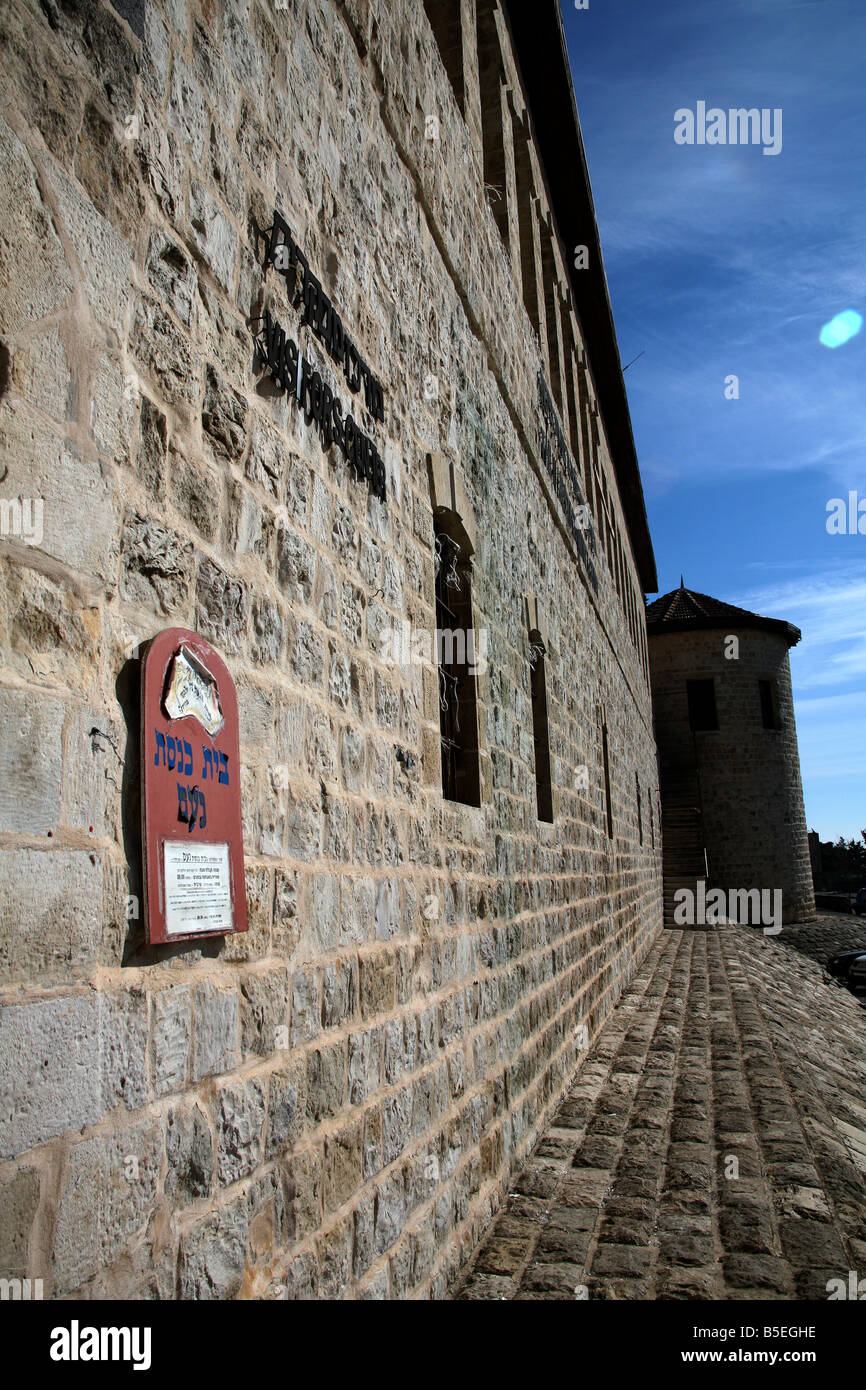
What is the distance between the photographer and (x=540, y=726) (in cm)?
636

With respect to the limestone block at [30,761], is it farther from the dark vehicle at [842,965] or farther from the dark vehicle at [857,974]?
the dark vehicle at [842,965]

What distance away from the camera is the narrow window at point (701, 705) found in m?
27.5

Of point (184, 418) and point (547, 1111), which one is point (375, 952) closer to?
point (184, 418)

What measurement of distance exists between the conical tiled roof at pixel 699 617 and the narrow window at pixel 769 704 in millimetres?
1757

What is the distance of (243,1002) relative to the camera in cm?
199

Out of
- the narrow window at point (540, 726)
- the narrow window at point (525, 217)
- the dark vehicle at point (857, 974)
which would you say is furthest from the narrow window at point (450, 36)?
the dark vehicle at point (857, 974)

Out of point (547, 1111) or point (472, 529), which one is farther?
point (547, 1111)

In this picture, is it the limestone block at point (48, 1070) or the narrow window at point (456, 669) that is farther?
the narrow window at point (456, 669)

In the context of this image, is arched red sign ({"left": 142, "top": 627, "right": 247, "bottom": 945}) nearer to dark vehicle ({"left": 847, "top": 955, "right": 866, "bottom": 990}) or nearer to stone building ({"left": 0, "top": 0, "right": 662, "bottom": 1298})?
stone building ({"left": 0, "top": 0, "right": 662, "bottom": 1298})

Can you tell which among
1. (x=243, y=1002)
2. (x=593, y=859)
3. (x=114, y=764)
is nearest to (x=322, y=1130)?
(x=243, y=1002)

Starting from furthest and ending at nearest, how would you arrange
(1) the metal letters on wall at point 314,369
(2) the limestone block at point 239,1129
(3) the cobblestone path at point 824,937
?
1. (3) the cobblestone path at point 824,937
2. (1) the metal letters on wall at point 314,369
3. (2) the limestone block at point 239,1129

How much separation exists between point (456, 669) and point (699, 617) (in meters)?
25.3
